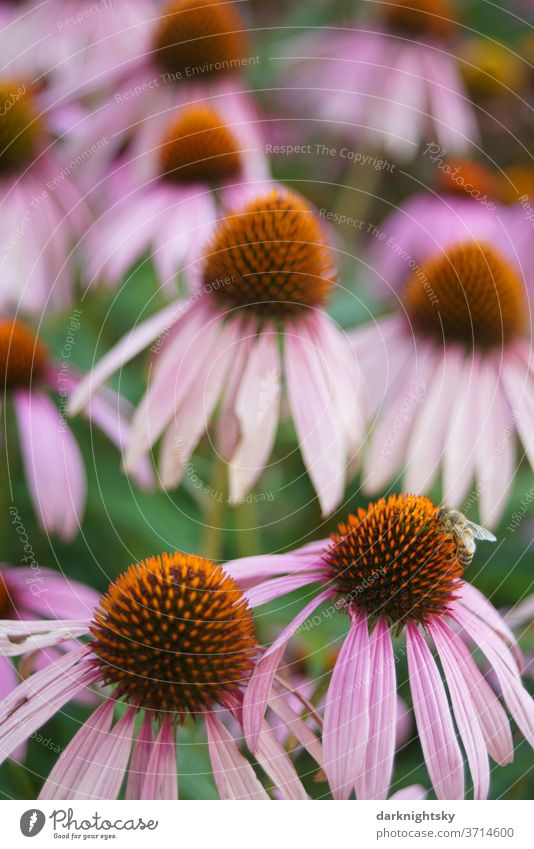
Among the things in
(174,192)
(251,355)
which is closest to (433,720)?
(251,355)

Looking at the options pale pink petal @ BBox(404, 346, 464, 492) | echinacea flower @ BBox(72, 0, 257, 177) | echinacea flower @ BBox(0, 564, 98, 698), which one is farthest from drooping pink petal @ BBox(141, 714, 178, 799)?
echinacea flower @ BBox(72, 0, 257, 177)

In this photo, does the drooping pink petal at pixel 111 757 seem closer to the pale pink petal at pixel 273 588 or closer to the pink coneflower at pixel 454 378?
the pale pink petal at pixel 273 588

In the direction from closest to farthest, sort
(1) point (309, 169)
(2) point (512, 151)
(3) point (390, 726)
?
1. (3) point (390, 726)
2. (1) point (309, 169)
3. (2) point (512, 151)

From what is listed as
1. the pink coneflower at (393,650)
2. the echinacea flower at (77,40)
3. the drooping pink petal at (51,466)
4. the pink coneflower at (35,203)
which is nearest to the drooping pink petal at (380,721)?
the pink coneflower at (393,650)

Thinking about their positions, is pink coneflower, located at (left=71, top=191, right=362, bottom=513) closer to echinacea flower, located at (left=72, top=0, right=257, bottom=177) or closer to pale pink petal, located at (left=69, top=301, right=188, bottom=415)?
pale pink petal, located at (left=69, top=301, right=188, bottom=415)

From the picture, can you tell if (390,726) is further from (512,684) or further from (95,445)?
(95,445)

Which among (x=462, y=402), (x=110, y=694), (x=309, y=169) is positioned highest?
(x=309, y=169)
